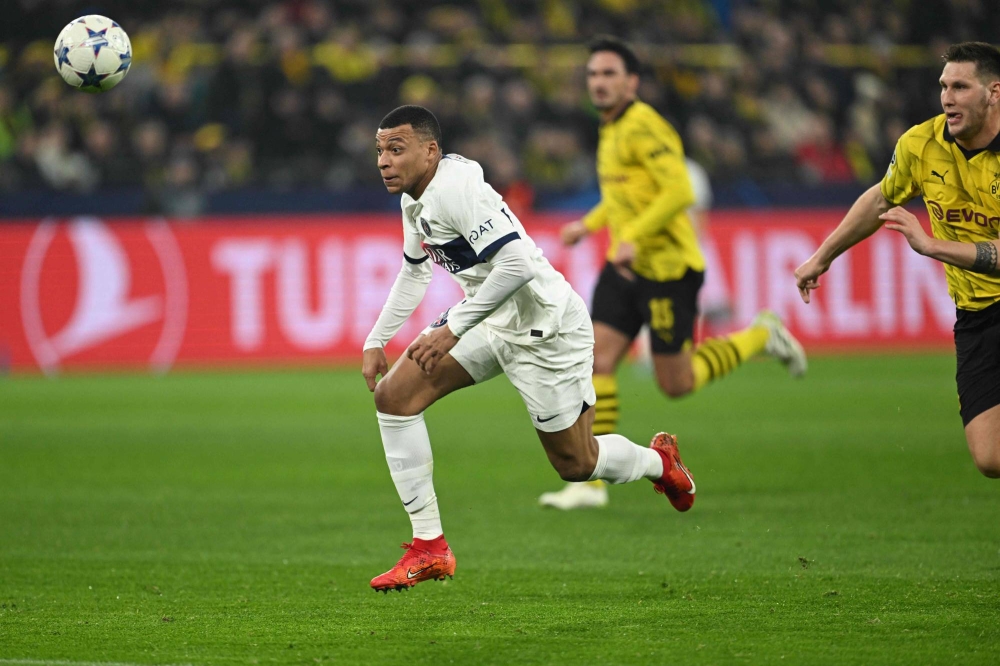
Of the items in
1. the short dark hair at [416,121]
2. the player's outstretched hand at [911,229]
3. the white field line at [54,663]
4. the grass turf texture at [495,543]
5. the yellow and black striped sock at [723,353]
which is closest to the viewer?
the white field line at [54,663]

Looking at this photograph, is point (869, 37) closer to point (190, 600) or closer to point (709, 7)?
point (709, 7)

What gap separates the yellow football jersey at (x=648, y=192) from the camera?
8.42m

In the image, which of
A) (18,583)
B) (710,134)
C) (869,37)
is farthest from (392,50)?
(18,583)

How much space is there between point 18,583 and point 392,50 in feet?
45.8

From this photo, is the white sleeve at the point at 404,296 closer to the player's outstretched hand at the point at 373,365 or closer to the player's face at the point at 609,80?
the player's outstretched hand at the point at 373,365

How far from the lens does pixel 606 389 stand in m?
8.22

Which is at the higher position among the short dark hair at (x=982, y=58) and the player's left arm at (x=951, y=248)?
the short dark hair at (x=982, y=58)

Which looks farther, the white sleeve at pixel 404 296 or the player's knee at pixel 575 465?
the white sleeve at pixel 404 296

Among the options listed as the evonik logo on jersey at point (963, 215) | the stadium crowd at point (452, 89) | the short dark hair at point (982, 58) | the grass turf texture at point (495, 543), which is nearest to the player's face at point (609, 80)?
the grass turf texture at point (495, 543)

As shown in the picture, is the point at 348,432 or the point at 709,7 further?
the point at 709,7

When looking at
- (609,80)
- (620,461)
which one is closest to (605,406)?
(620,461)

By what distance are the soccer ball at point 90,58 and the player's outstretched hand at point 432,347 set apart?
2.71 metres

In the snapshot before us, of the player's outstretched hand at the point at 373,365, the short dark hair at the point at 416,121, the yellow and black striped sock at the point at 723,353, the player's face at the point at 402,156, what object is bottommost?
the yellow and black striped sock at the point at 723,353

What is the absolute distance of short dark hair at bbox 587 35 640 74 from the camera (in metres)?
8.45
